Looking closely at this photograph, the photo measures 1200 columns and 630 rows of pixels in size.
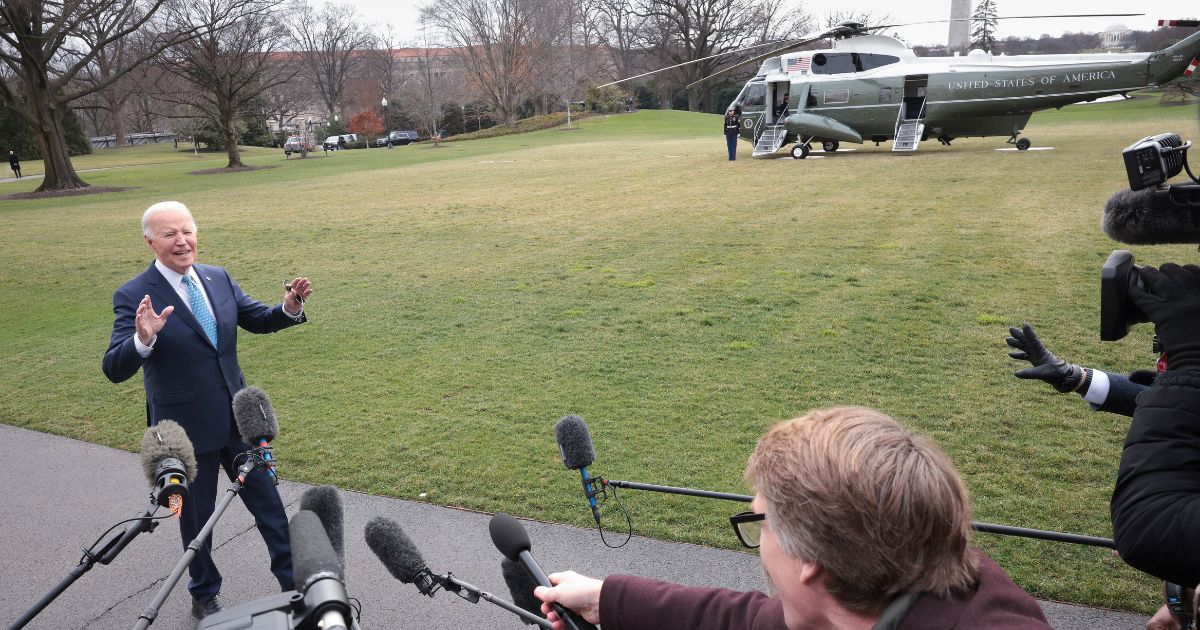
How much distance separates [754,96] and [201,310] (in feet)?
87.7

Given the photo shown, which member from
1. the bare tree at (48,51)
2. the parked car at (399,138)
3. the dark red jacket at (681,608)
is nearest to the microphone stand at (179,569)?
the dark red jacket at (681,608)

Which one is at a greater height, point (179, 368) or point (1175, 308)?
point (1175, 308)

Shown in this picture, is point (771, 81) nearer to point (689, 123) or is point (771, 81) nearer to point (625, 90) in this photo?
point (689, 123)

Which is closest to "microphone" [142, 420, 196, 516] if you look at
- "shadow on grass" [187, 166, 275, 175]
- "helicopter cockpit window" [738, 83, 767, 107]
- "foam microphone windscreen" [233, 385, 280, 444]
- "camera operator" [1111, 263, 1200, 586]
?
"foam microphone windscreen" [233, 385, 280, 444]

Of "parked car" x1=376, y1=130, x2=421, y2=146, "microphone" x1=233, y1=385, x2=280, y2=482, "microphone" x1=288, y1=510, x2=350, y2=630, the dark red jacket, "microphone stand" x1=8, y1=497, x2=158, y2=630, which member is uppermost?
"parked car" x1=376, y1=130, x2=421, y2=146

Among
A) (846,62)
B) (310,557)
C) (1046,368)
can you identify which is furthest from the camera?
(846,62)

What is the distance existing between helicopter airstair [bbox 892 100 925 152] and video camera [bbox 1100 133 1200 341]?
1007 inches

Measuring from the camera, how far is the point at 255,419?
10.4ft

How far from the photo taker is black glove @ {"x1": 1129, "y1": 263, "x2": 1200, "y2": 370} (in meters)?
2.18

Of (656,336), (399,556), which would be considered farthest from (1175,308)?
(656,336)

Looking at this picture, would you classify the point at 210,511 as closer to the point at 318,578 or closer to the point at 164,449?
the point at 164,449

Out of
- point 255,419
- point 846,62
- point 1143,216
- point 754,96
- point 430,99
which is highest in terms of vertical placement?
point 430,99

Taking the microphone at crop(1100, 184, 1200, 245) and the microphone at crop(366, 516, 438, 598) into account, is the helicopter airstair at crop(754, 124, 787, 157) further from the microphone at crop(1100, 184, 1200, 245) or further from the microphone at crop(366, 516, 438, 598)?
the microphone at crop(366, 516, 438, 598)

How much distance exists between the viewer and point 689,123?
199 ft
